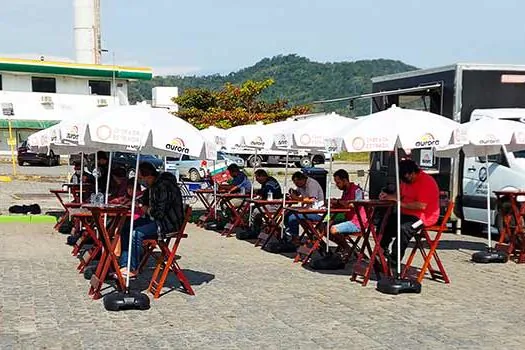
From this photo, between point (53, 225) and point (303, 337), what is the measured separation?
896 cm

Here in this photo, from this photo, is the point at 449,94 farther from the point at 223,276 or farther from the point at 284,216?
the point at 223,276

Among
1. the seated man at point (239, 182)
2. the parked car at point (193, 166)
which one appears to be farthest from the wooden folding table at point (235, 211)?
the parked car at point (193, 166)

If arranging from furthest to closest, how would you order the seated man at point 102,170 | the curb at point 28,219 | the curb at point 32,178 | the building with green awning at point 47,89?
the building with green awning at point 47,89 < the curb at point 32,178 < the curb at point 28,219 < the seated man at point 102,170

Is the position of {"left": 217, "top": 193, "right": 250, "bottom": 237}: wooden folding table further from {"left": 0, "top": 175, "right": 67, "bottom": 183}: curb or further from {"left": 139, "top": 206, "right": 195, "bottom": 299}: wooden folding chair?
{"left": 0, "top": 175, "right": 67, "bottom": 183}: curb

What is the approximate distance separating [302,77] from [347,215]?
358 ft

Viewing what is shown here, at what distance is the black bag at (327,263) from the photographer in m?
9.15

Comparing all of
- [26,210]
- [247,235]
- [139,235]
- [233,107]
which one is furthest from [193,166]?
[139,235]

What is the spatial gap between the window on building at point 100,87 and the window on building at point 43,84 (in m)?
2.32

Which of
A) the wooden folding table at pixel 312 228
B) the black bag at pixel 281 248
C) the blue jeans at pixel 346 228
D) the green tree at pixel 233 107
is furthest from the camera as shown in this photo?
the green tree at pixel 233 107

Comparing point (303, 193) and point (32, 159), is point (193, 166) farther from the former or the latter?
point (303, 193)

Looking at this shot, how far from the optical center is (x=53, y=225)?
13.7 meters

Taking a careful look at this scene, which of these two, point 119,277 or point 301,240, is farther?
point 301,240

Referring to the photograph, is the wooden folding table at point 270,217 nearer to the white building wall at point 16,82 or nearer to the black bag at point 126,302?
the black bag at point 126,302

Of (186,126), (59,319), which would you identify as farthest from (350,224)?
(59,319)
